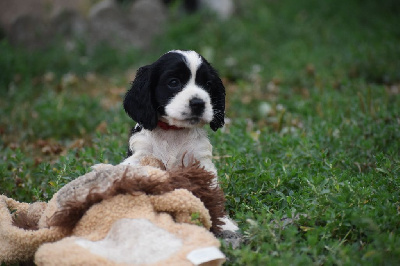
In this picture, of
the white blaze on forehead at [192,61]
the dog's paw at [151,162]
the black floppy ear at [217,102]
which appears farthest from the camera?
the black floppy ear at [217,102]

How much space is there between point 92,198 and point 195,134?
3.93 feet

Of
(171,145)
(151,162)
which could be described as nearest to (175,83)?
(171,145)

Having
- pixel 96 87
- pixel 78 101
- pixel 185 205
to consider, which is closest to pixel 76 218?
pixel 185 205

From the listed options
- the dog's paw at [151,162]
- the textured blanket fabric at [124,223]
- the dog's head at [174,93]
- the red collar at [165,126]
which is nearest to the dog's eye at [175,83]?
the dog's head at [174,93]

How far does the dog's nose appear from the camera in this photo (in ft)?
11.1

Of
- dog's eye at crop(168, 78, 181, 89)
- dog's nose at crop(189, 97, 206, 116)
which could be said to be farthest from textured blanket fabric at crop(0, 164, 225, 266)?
dog's eye at crop(168, 78, 181, 89)

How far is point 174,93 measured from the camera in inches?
138

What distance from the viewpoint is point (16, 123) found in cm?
618

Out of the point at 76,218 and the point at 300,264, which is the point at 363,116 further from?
the point at 76,218

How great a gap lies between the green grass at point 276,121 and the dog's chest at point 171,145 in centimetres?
33

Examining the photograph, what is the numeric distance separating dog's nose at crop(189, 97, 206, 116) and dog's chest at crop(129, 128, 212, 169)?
31cm

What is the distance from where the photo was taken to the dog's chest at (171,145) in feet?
11.7

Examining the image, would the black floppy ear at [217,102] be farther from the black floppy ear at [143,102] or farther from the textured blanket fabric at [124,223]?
the textured blanket fabric at [124,223]

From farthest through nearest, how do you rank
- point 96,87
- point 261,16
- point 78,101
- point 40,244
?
point 261,16
point 96,87
point 78,101
point 40,244
